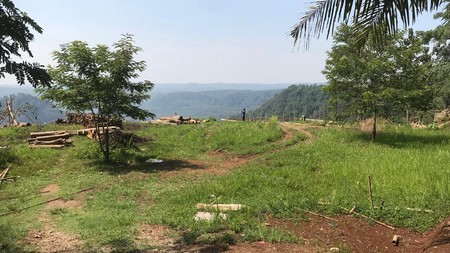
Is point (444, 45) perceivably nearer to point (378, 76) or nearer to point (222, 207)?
point (378, 76)

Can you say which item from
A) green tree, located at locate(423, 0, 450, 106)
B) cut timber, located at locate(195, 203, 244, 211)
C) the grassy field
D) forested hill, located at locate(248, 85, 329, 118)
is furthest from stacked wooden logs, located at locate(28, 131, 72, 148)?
forested hill, located at locate(248, 85, 329, 118)

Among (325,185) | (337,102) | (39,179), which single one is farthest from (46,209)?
(337,102)

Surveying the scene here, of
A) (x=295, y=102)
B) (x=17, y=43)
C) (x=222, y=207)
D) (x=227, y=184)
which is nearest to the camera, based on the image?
(x=17, y=43)

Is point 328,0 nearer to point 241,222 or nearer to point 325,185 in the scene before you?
point 241,222

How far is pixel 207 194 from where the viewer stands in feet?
31.6

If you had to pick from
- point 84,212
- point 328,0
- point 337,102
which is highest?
point 328,0

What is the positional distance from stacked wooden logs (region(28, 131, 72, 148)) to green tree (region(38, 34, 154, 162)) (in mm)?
3729

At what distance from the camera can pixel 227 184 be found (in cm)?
1041

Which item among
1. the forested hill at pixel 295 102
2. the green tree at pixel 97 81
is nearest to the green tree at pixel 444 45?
the green tree at pixel 97 81

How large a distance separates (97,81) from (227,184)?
20.4 feet

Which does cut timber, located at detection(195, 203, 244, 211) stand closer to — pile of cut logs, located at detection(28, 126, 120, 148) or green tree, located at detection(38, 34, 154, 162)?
green tree, located at detection(38, 34, 154, 162)

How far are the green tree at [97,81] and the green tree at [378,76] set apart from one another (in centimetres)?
805

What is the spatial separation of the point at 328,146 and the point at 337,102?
7.96ft

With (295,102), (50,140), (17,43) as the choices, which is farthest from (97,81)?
(295,102)
